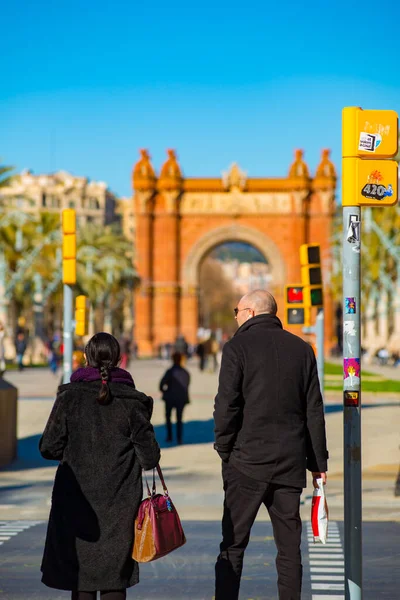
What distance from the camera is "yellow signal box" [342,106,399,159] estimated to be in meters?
6.88

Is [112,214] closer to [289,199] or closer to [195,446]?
[289,199]

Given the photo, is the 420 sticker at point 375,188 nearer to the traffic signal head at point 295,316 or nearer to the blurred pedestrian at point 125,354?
the traffic signal head at point 295,316

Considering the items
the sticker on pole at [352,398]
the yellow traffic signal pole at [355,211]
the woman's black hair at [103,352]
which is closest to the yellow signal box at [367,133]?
the yellow traffic signal pole at [355,211]

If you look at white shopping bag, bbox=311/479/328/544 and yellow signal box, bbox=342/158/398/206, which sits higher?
yellow signal box, bbox=342/158/398/206

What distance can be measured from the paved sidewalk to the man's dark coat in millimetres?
5523

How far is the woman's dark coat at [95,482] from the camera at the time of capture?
5688 millimetres

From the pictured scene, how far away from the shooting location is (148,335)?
83.2m

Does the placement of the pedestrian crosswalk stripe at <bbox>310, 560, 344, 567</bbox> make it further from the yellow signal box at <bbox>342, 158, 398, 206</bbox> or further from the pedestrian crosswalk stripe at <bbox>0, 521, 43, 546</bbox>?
the yellow signal box at <bbox>342, 158, 398, 206</bbox>

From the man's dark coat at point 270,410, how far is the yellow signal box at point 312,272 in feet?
31.2

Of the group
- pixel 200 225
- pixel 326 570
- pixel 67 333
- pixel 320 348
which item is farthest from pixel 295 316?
pixel 200 225

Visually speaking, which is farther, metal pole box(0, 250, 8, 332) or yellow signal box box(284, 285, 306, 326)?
metal pole box(0, 250, 8, 332)

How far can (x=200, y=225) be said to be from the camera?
82250mm

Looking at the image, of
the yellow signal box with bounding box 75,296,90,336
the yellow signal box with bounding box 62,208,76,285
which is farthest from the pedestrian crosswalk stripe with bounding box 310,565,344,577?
the yellow signal box with bounding box 75,296,90,336

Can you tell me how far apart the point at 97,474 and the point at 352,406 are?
166 cm
